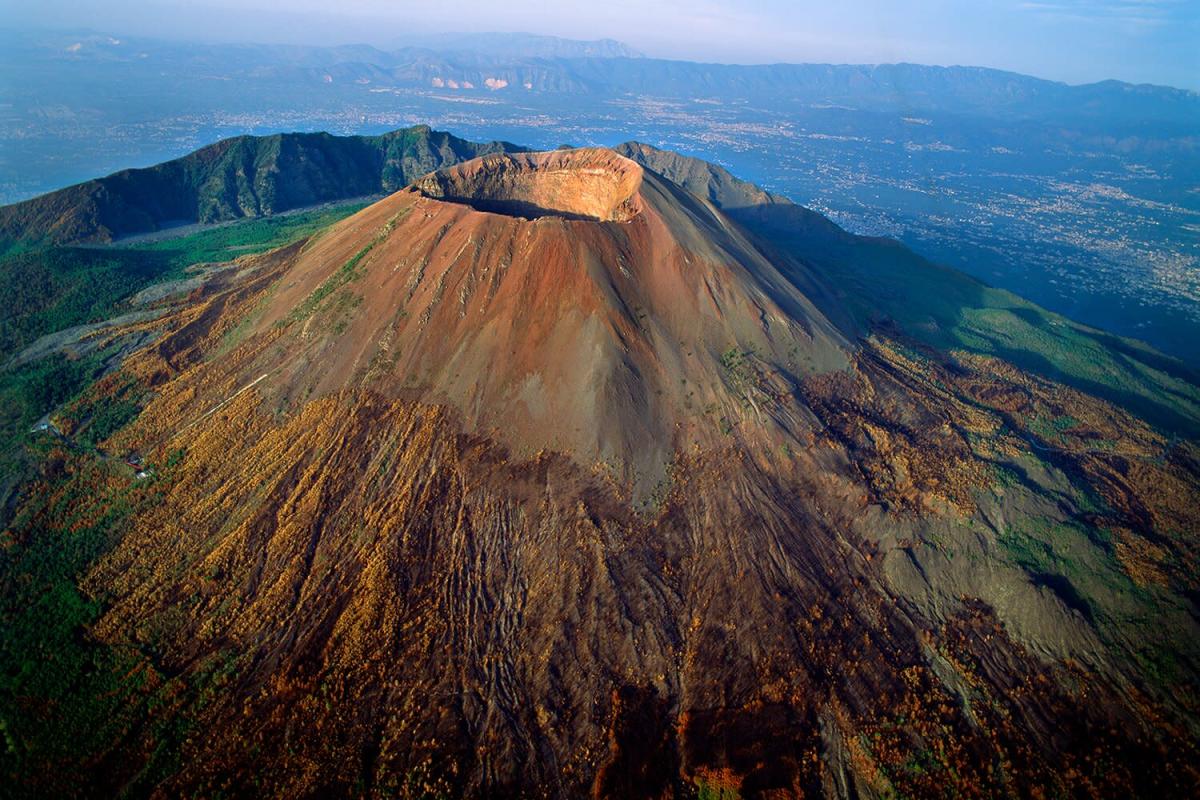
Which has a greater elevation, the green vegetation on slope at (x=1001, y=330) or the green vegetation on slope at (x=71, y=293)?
the green vegetation on slope at (x=1001, y=330)

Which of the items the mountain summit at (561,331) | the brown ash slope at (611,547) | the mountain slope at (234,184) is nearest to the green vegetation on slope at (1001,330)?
the brown ash slope at (611,547)

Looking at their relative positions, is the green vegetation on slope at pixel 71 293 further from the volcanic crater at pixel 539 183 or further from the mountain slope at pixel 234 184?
the volcanic crater at pixel 539 183

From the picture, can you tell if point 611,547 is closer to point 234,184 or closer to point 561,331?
point 561,331

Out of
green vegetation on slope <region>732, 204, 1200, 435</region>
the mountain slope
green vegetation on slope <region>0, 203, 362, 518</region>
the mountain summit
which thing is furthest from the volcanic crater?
the mountain slope

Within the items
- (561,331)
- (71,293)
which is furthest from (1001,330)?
A: (71,293)

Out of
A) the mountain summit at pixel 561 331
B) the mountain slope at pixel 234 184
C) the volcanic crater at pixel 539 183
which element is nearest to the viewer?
the mountain summit at pixel 561 331

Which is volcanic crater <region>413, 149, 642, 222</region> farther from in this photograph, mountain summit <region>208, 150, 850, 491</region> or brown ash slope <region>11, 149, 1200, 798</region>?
mountain summit <region>208, 150, 850, 491</region>
